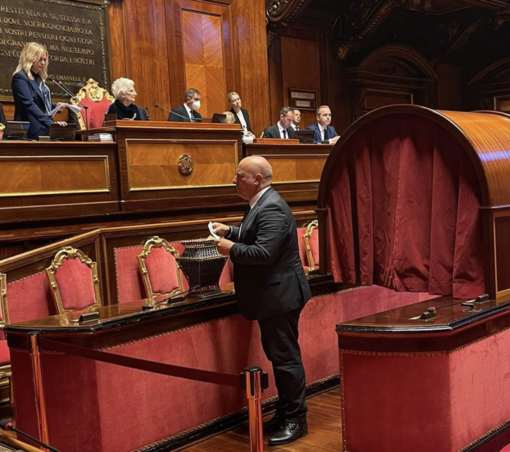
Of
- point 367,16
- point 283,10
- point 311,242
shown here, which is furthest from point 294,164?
point 367,16

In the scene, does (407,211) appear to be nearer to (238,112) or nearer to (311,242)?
(311,242)

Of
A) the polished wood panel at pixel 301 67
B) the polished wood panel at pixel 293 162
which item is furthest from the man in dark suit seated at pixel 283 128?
the polished wood panel at pixel 301 67

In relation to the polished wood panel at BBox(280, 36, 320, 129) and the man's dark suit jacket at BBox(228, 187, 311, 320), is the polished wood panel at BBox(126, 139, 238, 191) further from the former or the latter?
the polished wood panel at BBox(280, 36, 320, 129)

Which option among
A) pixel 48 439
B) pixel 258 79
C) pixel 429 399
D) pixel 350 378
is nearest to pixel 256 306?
pixel 350 378

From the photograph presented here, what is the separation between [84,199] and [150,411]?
2.30 m

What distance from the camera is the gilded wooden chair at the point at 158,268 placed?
504cm

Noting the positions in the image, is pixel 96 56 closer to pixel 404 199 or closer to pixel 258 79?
pixel 258 79

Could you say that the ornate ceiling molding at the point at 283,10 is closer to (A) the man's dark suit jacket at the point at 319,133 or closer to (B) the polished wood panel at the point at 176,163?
(A) the man's dark suit jacket at the point at 319,133

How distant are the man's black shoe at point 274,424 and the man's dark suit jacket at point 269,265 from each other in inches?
21.4

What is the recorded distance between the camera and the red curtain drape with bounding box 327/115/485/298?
3262 mm

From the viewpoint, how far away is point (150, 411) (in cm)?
317

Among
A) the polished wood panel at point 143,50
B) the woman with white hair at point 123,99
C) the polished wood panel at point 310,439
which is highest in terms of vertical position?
the polished wood panel at point 143,50

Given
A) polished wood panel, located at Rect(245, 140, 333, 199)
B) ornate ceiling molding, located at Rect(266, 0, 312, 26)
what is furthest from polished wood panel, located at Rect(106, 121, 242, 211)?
ornate ceiling molding, located at Rect(266, 0, 312, 26)

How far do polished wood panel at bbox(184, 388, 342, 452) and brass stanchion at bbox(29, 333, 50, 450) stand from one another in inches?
26.1
